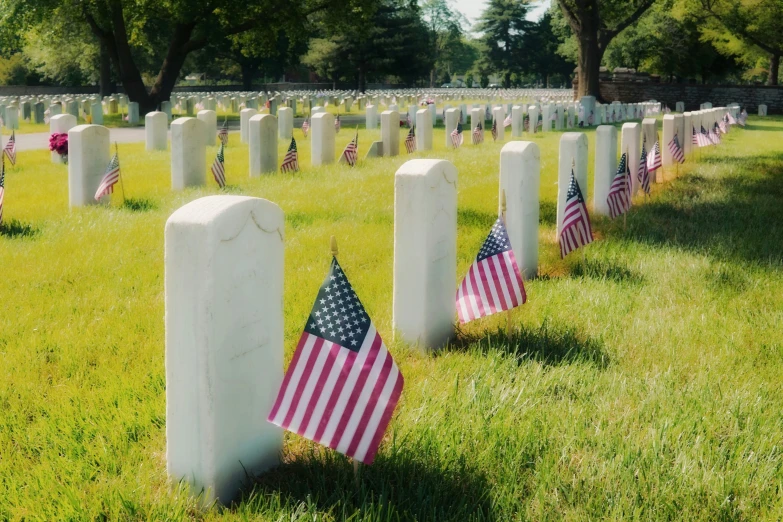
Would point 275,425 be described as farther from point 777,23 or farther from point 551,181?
point 777,23

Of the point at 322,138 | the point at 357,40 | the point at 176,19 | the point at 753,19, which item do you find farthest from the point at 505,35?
the point at 322,138

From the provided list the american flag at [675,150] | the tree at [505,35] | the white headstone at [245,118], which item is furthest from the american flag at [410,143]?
the tree at [505,35]

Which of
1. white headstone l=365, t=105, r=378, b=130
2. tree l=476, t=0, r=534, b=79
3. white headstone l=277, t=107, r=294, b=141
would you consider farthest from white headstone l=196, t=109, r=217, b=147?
tree l=476, t=0, r=534, b=79

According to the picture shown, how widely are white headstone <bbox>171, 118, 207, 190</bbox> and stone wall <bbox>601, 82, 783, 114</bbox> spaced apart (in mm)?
33245

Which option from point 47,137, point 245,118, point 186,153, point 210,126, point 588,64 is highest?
point 588,64

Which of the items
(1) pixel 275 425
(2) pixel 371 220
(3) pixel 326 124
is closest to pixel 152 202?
(2) pixel 371 220

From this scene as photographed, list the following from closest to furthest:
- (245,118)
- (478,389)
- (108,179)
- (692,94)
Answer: (478,389)
(108,179)
(245,118)
(692,94)

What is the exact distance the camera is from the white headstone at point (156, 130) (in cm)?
1584

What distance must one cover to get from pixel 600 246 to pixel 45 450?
5.24m

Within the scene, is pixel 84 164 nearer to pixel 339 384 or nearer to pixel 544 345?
pixel 544 345

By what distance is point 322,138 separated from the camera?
14.0m

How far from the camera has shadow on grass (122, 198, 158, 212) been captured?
9.06 meters

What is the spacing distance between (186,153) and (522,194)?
598 cm

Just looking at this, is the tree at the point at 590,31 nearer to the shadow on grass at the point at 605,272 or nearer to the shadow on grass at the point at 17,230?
the shadow on grass at the point at 605,272
